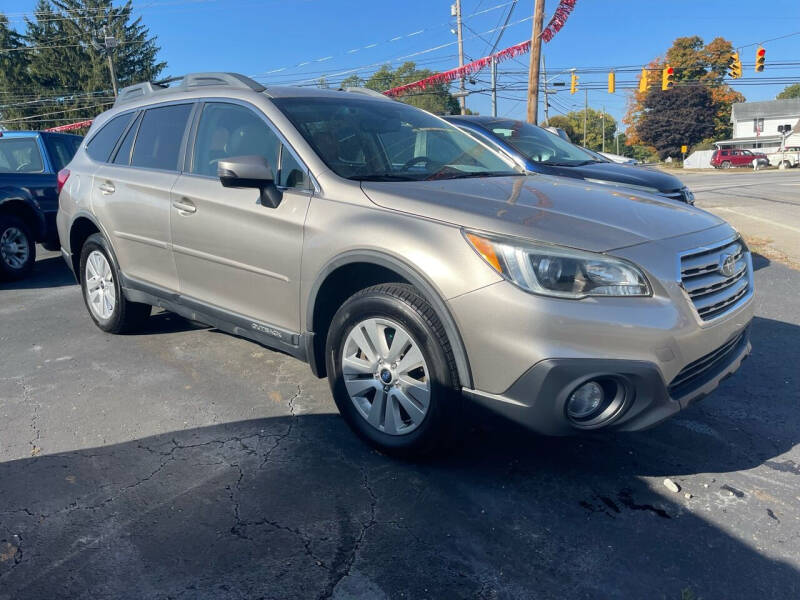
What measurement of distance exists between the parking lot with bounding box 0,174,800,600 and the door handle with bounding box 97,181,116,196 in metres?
1.44

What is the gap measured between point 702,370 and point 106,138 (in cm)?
458

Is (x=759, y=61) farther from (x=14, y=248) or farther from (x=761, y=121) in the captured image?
(x=761, y=121)

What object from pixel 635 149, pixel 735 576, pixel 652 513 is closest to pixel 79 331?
pixel 652 513

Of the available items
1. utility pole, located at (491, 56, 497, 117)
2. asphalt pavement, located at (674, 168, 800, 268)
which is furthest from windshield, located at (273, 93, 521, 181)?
utility pole, located at (491, 56, 497, 117)

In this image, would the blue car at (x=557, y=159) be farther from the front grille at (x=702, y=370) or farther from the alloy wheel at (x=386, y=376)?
the alloy wheel at (x=386, y=376)

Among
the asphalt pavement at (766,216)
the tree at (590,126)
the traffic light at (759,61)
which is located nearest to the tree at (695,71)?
the tree at (590,126)

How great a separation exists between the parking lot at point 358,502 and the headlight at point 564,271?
62cm

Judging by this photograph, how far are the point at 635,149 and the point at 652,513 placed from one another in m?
94.4

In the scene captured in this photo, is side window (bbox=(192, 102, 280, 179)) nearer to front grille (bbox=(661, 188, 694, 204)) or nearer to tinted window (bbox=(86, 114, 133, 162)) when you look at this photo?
tinted window (bbox=(86, 114, 133, 162))

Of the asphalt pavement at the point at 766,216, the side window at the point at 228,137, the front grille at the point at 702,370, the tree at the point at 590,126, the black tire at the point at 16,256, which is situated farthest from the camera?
the tree at the point at 590,126

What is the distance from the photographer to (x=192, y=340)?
5.06 meters

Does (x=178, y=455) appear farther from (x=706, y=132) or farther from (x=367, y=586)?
(x=706, y=132)

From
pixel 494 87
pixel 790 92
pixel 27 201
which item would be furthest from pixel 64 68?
pixel 790 92

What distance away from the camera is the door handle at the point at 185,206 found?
12.6ft
